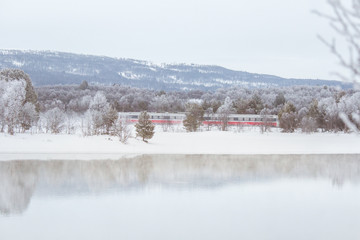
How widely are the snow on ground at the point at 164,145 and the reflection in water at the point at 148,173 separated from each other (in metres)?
3.21

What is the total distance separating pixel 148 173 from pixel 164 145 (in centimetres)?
1366

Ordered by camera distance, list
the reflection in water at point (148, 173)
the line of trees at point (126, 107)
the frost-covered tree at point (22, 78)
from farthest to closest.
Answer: the frost-covered tree at point (22, 78) < the line of trees at point (126, 107) < the reflection in water at point (148, 173)

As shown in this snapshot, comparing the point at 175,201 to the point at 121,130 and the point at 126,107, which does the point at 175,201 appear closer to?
the point at 121,130

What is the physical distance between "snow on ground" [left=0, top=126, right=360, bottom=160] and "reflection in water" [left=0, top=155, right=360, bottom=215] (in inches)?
126

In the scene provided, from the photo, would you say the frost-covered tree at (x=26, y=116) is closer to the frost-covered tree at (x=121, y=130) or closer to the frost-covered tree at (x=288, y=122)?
the frost-covered tree at (x=121, y=130)

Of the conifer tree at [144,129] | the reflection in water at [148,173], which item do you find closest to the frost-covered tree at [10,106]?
the conifer tree at [144,129]

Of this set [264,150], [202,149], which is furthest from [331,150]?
[202,149]

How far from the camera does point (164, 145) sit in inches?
1265

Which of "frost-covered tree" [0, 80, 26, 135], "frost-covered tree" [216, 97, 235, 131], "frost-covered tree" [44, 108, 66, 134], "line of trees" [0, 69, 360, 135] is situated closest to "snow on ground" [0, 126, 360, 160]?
"frost-covered tree" [0, 80, 26, 135]

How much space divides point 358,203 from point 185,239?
6.04 meters

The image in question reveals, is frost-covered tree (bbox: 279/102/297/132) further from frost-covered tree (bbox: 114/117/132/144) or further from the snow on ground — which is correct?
frost-covered tree (bbox: 114/117/132/144)

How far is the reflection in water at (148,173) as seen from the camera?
47.9ft

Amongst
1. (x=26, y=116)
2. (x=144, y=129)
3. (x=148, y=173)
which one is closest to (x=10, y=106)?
(x=26, y=116)

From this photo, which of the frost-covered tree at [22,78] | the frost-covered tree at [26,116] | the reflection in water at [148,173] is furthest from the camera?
the frost-covered tree at [22,78]
